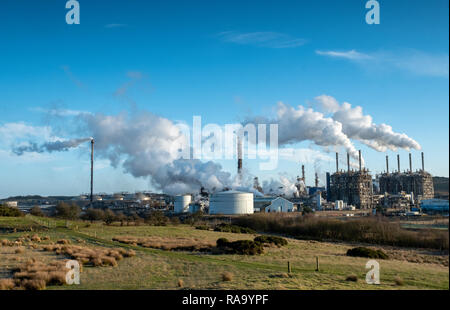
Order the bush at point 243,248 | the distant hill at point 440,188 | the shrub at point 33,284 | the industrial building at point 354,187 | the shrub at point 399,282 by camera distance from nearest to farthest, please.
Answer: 1. the shrub at point 33,284
2. the shrub at point 399,282
3. the bush at point 243,248
4. the distant hill at point 440,188
5. the industrial building at point 354,187

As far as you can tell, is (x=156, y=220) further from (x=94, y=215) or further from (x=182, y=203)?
(x=182, y=203)

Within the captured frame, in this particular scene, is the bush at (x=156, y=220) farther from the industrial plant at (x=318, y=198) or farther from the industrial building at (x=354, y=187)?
the industrial building at (x=354, y=187)

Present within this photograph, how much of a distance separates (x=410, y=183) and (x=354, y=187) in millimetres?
22873

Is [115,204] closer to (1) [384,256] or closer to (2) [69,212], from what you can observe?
(2) [69,212]

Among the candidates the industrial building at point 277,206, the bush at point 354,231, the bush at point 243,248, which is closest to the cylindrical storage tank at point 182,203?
the industrial building at point 277,206

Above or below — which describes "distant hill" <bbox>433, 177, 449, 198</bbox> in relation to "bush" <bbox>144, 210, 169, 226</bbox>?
Answer: above

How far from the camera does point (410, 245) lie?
132ft

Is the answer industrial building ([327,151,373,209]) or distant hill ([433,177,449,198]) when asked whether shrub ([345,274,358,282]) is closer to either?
distant hill ([433,177,449,198])

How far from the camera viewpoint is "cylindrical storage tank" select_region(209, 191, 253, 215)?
7769 centimetres

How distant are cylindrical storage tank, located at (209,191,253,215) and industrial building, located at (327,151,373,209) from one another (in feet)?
108

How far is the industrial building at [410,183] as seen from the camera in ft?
359

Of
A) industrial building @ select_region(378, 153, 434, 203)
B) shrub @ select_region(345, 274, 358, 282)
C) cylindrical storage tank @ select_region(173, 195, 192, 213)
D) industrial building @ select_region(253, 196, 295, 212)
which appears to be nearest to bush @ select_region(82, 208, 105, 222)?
cylindrical storage tank @ select_region(173, 195, 192, 213)

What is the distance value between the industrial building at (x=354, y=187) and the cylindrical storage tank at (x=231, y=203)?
32947 mm
